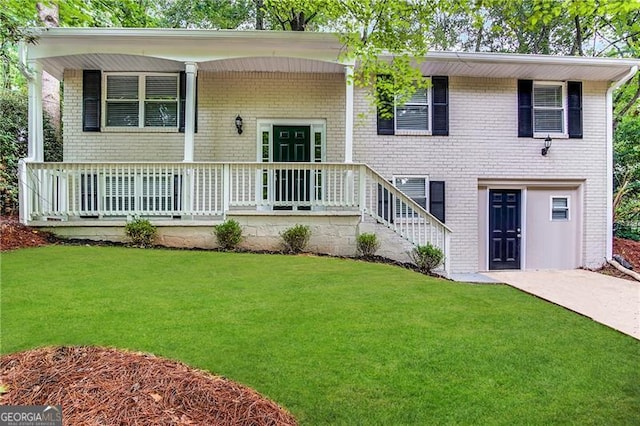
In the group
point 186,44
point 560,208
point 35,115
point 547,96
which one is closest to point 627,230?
point 560,208

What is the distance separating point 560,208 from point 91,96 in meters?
12.2

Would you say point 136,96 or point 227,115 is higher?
point 136,96

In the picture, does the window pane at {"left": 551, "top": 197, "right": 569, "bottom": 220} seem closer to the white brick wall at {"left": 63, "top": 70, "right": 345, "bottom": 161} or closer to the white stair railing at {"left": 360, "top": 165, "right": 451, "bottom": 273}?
the white stair railing at {"left": 360, "top": 165, "right": 451, "bottom": 273}

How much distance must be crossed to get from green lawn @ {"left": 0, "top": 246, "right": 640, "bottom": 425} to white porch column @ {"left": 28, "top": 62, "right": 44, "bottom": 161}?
327 centimetres

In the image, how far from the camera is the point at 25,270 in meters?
5.34

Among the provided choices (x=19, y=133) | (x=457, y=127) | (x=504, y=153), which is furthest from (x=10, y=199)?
(x=504, y=153)

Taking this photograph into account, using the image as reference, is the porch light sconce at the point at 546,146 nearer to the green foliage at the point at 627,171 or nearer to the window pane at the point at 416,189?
the window pane at the point at 416,189

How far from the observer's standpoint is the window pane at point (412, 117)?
31.2 feet

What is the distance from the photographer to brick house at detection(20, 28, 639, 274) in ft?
26.1

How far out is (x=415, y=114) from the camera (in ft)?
31.3

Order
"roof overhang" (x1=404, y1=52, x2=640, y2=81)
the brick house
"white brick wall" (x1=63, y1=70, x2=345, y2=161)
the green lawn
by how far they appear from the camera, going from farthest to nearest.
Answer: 1. "white brick wall" (x1=63, y1=70, x2=345, y2=161)
2. "roof overhang" (x1=404, y1=52, x2=640, y2=81)
3. the brick house
4. the green lawn

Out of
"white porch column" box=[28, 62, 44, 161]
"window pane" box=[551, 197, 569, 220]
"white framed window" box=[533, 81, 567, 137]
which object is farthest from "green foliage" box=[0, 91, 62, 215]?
"window pane" box=[551, 197, 569, 220]

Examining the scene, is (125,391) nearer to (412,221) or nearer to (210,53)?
(412,221)

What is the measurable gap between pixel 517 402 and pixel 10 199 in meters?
11.9
